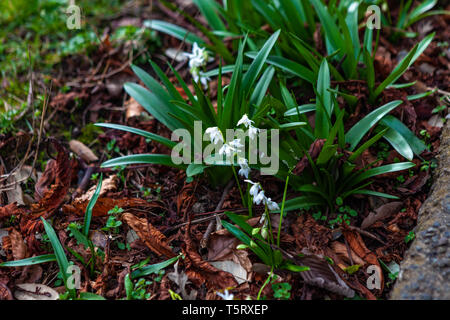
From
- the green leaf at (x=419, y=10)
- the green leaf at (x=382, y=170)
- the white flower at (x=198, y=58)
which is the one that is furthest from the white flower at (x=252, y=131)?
the green leaf at (x=419, y=10)

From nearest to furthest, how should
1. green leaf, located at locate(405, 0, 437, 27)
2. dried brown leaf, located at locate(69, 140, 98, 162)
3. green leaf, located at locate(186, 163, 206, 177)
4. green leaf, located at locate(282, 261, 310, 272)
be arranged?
green leaf, located at locate(282, 261, 310, 272)
green leaf, located at locate(186, 163, 206, 177)
dried brown leaf, located at locate(69, 140, 98, 162)
green leaf, located at locate(405, 0, 437, 27)

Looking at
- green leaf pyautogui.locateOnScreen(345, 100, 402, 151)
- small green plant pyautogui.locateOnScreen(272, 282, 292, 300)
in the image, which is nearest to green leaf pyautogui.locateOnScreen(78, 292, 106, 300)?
small green plant pyautogui.locateOnScreen(272, 282, 292, 300)

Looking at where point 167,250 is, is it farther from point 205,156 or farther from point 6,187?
point 6,187

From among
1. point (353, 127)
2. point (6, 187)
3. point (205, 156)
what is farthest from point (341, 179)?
point (6, 187)

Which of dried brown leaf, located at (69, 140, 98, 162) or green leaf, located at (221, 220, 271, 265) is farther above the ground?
dried brown leaf, located at (69, 140, 98, 162)

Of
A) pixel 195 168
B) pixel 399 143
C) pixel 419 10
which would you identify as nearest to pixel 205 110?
pixel 195 168

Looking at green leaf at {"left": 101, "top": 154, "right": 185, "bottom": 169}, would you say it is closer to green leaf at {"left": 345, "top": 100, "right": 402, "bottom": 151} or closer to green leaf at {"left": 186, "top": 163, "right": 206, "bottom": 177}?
green leaf at {"left": 186, "top": 163, "right": 206, "bottom": 177}
